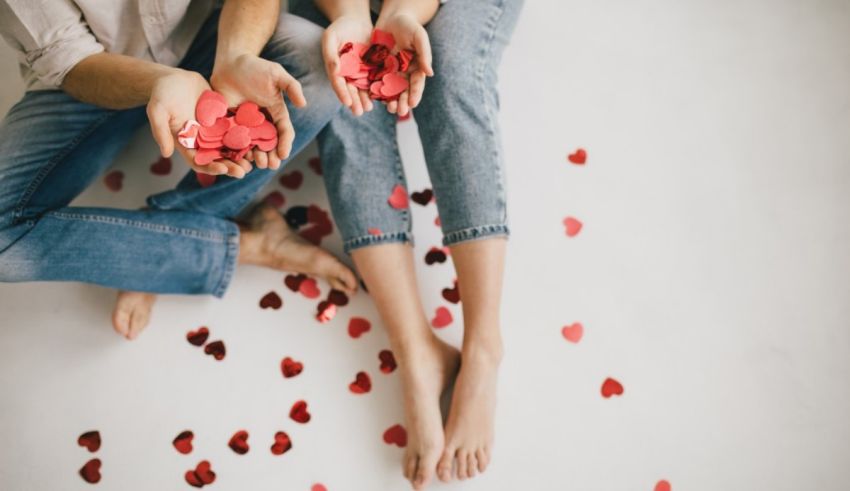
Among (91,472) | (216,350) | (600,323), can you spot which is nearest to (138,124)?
(216,350)

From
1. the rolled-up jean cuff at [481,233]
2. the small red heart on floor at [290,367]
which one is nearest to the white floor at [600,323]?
the small red heart on floor at [290,367]

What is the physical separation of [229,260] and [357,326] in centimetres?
31

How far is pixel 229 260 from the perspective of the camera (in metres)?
1.23

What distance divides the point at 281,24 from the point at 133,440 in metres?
0.91

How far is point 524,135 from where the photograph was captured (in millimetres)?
1415

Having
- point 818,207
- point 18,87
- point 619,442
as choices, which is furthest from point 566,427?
point 18,87

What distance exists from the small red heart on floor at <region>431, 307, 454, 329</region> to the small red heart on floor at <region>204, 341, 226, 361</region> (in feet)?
1.52

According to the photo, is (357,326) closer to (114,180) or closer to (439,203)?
(439,203)

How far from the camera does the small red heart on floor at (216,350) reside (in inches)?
49.6

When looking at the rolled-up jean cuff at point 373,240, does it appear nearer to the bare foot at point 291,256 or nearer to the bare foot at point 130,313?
the bare foot at point 291,256

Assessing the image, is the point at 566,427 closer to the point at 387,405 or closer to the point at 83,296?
the point at 387,405

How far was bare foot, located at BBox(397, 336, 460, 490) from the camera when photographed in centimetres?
111

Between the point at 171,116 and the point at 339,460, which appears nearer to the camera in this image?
the point at 171,116

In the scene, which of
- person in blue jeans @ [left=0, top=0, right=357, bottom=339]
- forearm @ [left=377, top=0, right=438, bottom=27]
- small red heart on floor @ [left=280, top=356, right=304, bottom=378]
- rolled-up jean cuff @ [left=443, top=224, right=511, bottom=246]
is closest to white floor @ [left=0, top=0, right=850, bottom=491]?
small red heart on floor @ [left=280, top=356, right=304, bottom=378]
